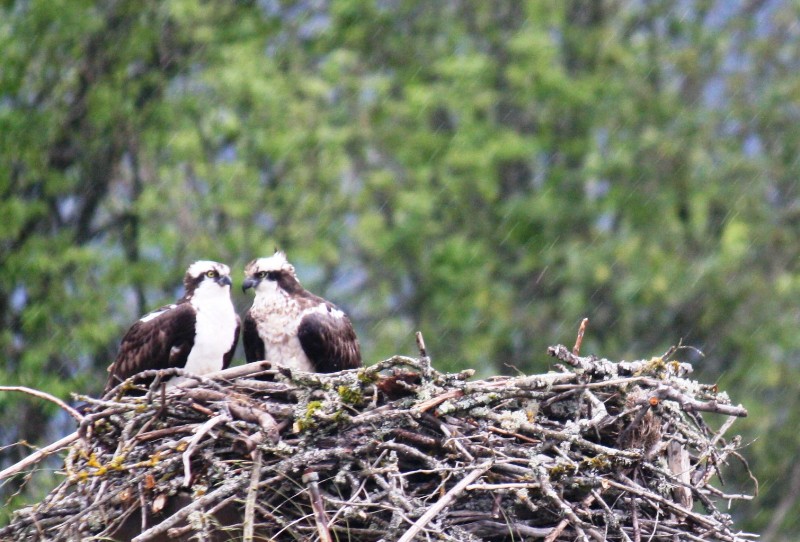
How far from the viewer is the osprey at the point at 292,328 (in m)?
6.50

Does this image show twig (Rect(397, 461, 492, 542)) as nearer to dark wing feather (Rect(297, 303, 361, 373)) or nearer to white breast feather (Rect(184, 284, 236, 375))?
dark wing feather (Rect(297, 303, 361, 373))

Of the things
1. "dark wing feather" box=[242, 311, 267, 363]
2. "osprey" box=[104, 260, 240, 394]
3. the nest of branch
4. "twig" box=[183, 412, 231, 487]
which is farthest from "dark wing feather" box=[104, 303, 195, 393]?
"twig" box=[183, 412, 231, 487]

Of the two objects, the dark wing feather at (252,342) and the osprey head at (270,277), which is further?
the osprey head at (270,277)

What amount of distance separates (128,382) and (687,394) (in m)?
2.06

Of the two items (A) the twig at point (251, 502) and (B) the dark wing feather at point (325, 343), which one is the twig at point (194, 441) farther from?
(B) the dark wing feather at point (325, 343)

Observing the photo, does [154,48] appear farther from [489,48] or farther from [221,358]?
[221,358]

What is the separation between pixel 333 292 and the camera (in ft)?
44.0

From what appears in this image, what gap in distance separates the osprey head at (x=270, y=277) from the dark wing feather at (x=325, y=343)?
317mm

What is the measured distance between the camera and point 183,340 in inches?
251

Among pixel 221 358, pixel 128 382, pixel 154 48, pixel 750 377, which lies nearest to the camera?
pixel 128 382

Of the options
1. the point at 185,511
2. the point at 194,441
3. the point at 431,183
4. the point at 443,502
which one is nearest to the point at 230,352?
the point at 194,441

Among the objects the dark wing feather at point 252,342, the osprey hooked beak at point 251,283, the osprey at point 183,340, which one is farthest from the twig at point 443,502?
the osprey hooked beak at point 251,283

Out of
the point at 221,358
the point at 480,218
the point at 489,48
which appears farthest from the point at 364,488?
the point at 489,48

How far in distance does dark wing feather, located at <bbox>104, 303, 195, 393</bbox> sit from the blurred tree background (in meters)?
6.08
